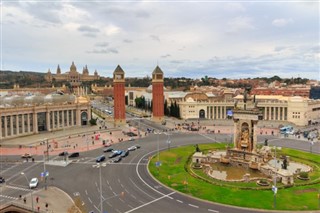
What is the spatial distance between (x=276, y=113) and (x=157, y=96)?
53689mm

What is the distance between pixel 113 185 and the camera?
2083 inches

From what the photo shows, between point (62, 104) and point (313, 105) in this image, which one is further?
point (313, 105)

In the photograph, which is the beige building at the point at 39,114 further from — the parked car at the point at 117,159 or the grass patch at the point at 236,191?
the grass patch at the point at 236,191

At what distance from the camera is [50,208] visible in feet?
144

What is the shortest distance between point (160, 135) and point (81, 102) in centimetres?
4077

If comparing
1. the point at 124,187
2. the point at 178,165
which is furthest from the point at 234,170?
the point at 124,187

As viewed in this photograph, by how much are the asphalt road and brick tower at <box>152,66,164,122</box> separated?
189 feet

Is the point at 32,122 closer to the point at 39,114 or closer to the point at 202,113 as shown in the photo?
the point at 39,114

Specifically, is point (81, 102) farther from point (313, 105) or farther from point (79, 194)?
point (313, 105)

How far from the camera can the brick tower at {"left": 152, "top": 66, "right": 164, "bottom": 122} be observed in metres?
140

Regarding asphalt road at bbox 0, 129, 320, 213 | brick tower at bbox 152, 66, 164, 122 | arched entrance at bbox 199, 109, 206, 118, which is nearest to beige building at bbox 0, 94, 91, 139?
asphalt road at bbox 0, 129, 320, 213

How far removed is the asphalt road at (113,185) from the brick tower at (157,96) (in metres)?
57.7

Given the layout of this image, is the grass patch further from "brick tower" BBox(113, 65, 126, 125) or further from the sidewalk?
"brick tower" BBox(113, 65, 126, 125)

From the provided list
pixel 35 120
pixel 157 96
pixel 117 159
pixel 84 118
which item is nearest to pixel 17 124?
pixel 35 120
